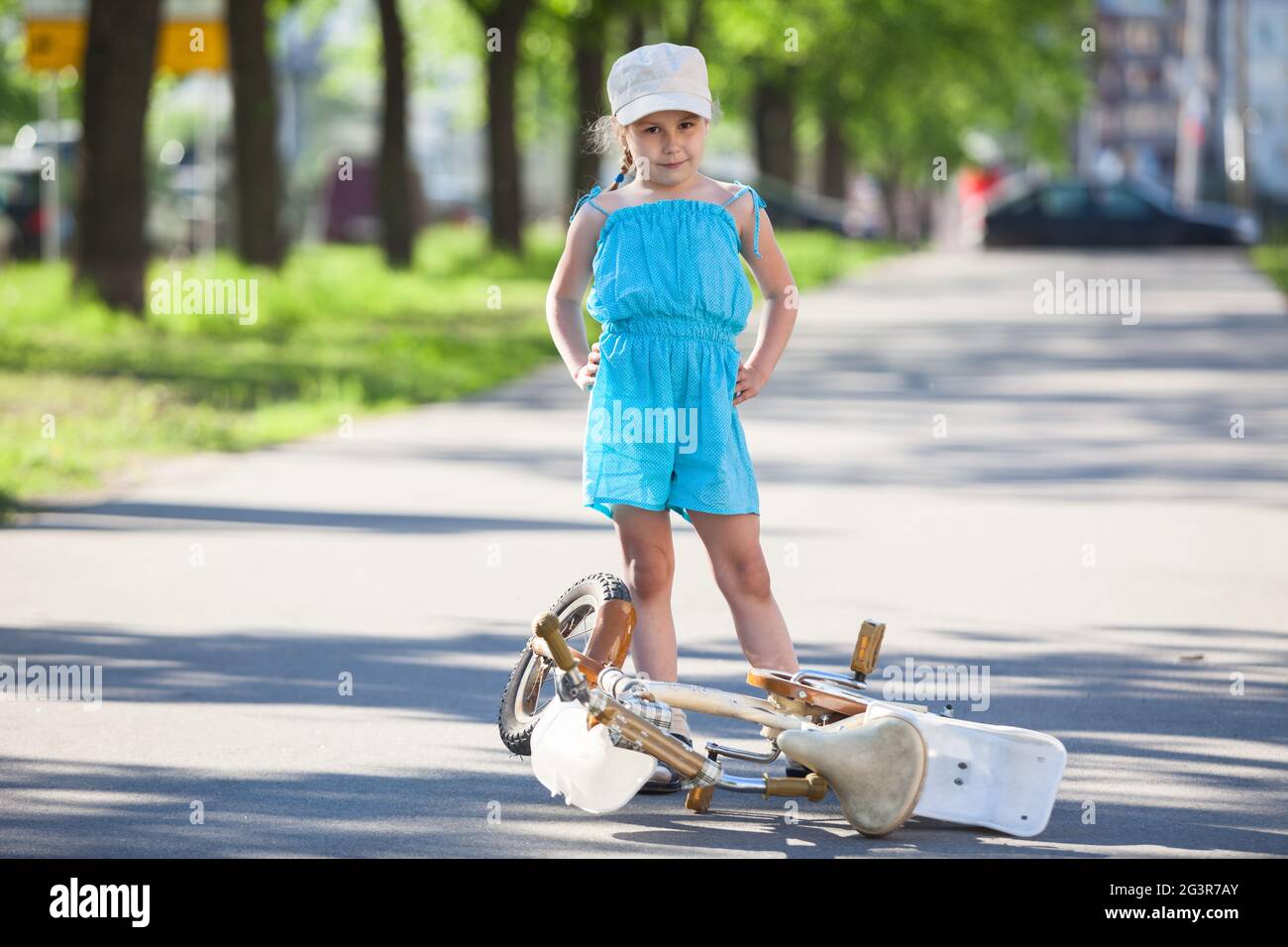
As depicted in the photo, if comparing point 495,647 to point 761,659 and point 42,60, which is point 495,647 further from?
point 42,60

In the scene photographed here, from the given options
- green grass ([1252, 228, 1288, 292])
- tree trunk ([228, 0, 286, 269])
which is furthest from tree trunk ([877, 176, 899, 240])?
tree trunk ([228, 0, 286, 269])

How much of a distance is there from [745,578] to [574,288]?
836 mm

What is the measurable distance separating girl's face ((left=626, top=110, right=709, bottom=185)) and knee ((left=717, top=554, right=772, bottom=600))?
943 mm

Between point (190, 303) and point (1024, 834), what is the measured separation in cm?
1723

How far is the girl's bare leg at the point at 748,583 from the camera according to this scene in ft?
18.7

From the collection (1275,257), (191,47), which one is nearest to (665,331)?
(191,47)

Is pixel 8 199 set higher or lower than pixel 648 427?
higher

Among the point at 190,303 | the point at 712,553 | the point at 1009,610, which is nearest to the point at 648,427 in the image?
the point at 712,553

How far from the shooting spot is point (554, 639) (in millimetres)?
5363

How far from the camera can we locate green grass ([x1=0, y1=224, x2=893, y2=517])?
13.6 metres

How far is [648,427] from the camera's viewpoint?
18.2 feet

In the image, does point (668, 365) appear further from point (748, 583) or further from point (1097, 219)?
point (1097, 219)
